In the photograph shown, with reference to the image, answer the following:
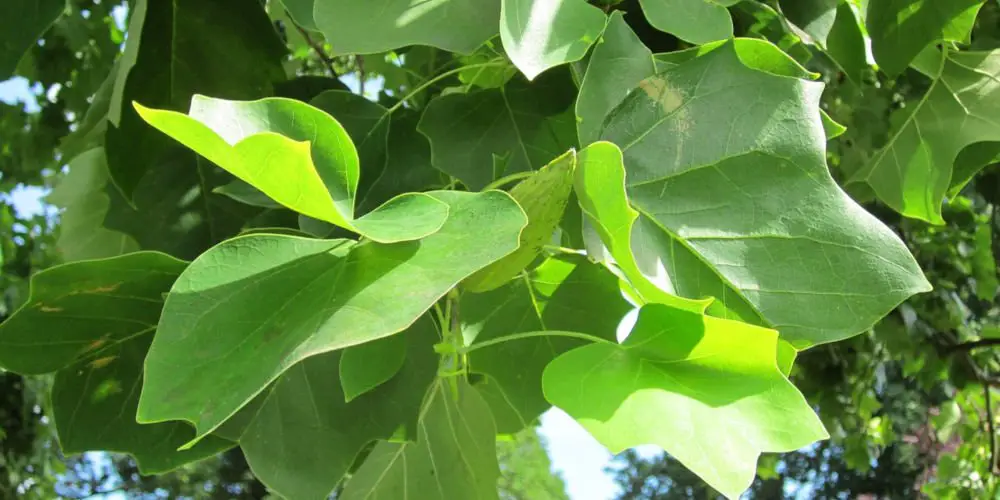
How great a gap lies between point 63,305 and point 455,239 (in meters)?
0.12

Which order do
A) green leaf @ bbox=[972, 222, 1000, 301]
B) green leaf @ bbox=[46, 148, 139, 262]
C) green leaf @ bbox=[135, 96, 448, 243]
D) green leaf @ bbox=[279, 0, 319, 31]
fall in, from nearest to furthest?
1. green leaf @ bbox=[135, 96, 448, 243]
2. green leaf @ bbox=[279, 0, 319, 31]
3. green leaf @ bbox=[46, 148, 139, 262]
4. green leaf @ bbox=[972, 222, 1000, 301]

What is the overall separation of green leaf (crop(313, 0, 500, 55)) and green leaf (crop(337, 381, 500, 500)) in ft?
0.39

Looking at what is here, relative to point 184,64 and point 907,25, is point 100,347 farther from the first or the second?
point 907,25

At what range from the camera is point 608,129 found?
0.21m

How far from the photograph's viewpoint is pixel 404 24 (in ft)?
0.71

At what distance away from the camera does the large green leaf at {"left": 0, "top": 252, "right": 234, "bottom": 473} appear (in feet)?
0.71

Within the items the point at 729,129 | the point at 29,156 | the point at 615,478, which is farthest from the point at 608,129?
the point at 615,478

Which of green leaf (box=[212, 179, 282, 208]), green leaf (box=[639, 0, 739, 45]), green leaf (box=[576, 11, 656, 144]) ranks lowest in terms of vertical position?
green leaf (box=[212, 179, 282, 208])

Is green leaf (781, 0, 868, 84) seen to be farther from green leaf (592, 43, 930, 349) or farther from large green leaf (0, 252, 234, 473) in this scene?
large green leaf (0, 252, 234, 473)

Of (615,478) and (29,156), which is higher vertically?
(29,156)

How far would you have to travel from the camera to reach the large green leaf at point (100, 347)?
22 cm

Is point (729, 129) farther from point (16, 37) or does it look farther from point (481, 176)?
point (16, 37)

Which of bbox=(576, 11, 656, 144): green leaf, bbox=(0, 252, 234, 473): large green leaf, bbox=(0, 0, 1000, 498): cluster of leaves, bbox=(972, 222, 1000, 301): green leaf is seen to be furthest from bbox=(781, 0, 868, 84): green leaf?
bbox=(972, 222, 1000, 301): green leaf

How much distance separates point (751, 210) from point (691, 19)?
0.19ft
